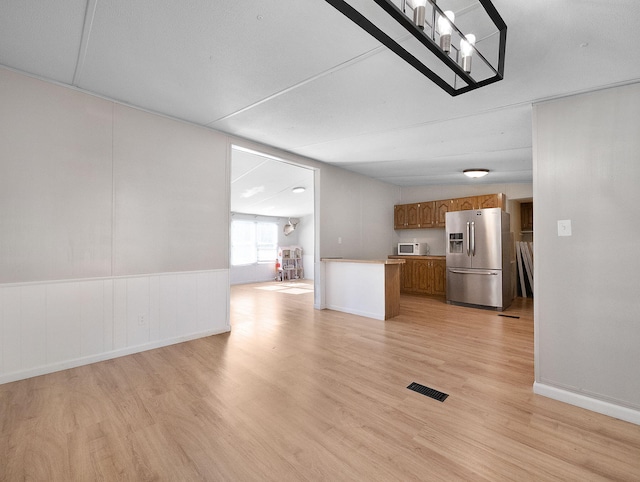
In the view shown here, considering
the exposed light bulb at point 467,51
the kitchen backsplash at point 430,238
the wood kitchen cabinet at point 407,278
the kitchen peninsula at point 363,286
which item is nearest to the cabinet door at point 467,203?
the kitchen backsplash at point 430,238

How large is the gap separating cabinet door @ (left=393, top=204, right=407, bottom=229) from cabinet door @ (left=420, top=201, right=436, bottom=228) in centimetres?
42

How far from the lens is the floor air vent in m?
2.31

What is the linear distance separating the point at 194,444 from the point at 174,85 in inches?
113

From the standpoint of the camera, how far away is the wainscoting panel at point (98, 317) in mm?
2574

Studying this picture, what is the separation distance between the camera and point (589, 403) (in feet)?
7.25

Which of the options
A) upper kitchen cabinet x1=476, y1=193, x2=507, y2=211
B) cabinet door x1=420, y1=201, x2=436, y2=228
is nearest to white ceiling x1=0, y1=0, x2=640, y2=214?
upper kitchen cabinet x1=476, y1=193, x2=507, y2=211

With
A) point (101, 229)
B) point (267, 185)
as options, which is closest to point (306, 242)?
point (267, 185)

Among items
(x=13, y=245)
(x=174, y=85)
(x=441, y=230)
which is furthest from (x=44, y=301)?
(x=441, y=230)

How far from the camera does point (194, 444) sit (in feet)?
5.78

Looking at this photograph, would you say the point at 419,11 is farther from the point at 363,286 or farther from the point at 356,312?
the point at 356,312

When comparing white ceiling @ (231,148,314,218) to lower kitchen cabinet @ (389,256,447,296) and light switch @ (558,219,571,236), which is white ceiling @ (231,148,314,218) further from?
light switch @ (558,219,571,236)

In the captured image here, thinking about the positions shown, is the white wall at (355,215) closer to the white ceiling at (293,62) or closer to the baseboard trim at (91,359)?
the white ceiling at (293,62)

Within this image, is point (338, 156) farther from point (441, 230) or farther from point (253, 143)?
point (441, 230)

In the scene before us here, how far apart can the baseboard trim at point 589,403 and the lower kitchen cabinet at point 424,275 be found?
13.3ft
